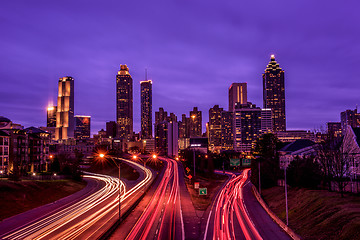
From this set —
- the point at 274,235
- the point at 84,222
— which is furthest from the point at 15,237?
the point at 274,235

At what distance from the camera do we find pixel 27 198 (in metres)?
54.6

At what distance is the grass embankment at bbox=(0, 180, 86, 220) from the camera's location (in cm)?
4828

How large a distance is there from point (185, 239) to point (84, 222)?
50.7 ft

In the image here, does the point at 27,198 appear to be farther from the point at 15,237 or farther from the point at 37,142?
the point at 37,142

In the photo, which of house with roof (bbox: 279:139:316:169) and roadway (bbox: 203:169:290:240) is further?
house with roof (bbox: 279:139:316:169)

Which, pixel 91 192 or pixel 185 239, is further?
pixel 91 192

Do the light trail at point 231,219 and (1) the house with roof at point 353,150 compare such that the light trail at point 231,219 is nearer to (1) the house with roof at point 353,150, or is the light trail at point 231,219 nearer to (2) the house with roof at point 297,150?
(1) the house with roof at point 353,150

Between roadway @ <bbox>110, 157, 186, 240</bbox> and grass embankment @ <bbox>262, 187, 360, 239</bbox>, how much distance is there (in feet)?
46.7

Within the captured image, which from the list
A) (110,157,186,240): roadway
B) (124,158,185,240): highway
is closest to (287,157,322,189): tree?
(110,157,186,240): roadway

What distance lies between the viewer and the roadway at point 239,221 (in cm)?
3416

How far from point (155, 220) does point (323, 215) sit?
2151cm

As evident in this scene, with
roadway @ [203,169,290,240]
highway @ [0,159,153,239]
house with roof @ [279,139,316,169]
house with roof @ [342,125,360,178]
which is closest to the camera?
roadway @ [203,169,290,240]

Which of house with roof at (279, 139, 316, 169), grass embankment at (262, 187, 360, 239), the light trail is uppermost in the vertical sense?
house with roof at (279, 139, 316, 169)

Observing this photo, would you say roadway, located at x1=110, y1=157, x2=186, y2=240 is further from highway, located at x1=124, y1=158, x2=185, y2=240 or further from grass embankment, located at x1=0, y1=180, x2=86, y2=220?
grass embankment, located at x1=0, y1=180, x2=86, y2=220
